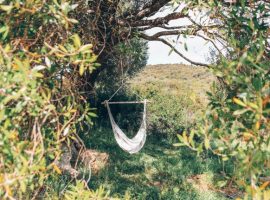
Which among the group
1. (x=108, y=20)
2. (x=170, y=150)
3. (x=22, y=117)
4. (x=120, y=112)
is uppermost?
(x=108, y=20)

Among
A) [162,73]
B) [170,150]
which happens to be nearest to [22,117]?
[170,150]

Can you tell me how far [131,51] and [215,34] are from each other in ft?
4.23

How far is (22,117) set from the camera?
192cm

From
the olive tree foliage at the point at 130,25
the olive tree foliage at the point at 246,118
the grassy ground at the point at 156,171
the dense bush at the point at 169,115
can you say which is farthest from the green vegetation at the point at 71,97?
the dense bush at the point at 169,115

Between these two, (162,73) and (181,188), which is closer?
(181,188)

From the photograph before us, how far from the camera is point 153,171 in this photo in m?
7.86

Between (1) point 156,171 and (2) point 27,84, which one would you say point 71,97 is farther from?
(1) point 156,171

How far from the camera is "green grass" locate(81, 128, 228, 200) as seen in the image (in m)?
6.22

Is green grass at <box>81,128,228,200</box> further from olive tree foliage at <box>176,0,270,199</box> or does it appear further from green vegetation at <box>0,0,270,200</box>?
olive tree foliage at <box>176,0,270,199</box>

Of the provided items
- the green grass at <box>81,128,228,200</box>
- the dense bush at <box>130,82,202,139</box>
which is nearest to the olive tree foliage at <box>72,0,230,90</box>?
the green grass at <box>81,128,228,200</box>

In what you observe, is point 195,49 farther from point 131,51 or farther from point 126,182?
point 126,182

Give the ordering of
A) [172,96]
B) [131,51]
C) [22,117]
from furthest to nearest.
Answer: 1. [172,96]
2. [131,51]
3. [22,117]

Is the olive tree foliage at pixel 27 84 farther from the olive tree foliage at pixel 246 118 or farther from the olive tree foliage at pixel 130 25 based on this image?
the olive tree foliage at pixel 130 25

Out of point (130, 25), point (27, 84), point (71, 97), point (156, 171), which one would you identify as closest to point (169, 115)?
point (156, 171)
